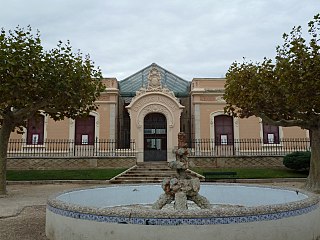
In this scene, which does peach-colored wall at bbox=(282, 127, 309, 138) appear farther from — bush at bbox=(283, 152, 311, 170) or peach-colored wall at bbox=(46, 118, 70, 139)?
peach-colored wall at bbox=(46, 118, 70, 139)

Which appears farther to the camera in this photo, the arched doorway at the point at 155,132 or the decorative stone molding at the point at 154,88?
the arched doorway at the point at 155,132

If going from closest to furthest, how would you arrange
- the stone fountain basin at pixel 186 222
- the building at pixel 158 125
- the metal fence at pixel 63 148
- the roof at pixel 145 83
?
the stone fountain basin at pixel 186 222 < the metal fence at pixel 63 148 < the building at pixel 158 125 < the roof at pixel 145 83

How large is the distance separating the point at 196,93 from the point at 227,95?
9.22 m

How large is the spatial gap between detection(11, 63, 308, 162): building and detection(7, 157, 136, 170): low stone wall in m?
2.61

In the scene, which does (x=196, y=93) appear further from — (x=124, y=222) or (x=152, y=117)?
(x=124, y=222)

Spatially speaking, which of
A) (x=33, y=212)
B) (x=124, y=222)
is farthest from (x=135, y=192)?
(x=124, y=222)

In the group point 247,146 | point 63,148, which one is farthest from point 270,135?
point 63,148

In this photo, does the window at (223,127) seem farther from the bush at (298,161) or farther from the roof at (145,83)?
the bush at (298,161)

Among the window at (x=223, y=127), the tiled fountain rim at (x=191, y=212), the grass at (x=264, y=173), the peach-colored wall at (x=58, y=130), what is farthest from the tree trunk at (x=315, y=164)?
the peach-colored wall at (x=58, y=130)

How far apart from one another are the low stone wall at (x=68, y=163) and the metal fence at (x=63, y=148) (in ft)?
4.38

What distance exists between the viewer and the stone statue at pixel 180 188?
6551 mm

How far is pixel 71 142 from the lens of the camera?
22.1 m

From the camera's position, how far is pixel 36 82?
39.0 ft

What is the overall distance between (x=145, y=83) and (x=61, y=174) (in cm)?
1196
